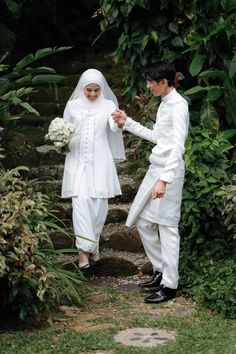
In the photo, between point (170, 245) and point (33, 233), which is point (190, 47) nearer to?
point (170, 245)

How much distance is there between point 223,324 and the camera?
5.67 metres

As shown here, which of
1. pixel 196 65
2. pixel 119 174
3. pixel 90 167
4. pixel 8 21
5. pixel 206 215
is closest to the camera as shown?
pixel 206 215

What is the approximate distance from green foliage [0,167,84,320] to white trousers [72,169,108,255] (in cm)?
73

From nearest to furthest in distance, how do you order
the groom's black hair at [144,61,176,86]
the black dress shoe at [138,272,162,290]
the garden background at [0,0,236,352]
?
the garden background at [0,0,236,352]
the groom's black hair at [144,61,176,86]
the black dress shoe at [138,272,162,290]

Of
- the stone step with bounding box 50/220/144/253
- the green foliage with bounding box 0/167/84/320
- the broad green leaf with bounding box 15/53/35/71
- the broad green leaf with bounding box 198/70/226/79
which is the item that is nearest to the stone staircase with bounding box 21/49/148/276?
the stone step with bounding box 50/220/144/253

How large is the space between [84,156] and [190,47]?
1.40 meters

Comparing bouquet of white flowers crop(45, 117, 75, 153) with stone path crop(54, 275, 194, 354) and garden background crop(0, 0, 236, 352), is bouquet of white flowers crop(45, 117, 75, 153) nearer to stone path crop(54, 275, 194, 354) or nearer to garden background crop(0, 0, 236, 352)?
garden background crop(0, 0, 236, 352)

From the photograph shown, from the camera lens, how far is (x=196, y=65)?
23.8 feet

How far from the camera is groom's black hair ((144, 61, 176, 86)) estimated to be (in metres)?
6.13

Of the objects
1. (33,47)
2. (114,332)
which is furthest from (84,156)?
(33,47)

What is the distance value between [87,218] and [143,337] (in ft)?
4.98

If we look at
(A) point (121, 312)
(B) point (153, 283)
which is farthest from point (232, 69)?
(A) point (121, 312)

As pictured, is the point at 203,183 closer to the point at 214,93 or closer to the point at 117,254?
the point at 214,93

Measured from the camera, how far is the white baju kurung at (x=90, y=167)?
671cm
